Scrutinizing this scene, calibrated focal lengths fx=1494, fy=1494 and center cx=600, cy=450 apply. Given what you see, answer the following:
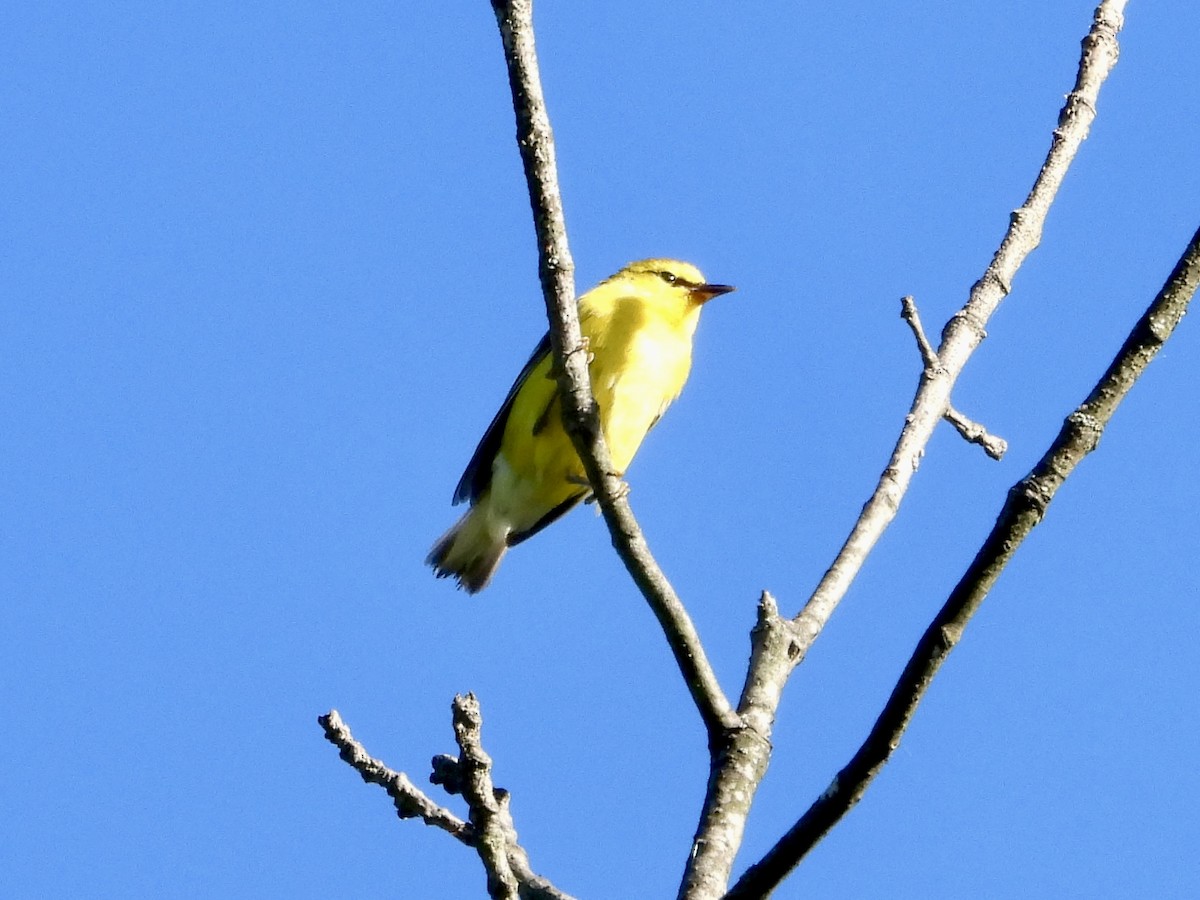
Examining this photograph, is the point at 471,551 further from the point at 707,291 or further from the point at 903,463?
the point at 903,463

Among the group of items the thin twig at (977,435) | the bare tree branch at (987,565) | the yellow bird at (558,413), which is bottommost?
the bare tree branch at (987,565)

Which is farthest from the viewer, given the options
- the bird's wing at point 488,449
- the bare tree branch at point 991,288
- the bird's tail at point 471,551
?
the bird's tail at point 471,551

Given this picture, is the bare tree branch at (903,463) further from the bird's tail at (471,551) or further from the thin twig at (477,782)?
the bird's tail at (471,551)

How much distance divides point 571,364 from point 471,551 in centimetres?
398

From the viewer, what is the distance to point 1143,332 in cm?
254

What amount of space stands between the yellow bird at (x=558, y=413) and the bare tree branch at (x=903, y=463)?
84.0 inches

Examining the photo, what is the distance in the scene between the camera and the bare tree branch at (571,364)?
321 centimetres

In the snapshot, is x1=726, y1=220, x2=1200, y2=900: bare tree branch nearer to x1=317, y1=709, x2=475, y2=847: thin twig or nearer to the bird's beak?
x1=317, y1=709, x2=475, y2=847: thin twig

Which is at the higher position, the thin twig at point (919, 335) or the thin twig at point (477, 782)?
the thin twig at point (919, 335)

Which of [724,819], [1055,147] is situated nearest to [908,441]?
[1055,147]

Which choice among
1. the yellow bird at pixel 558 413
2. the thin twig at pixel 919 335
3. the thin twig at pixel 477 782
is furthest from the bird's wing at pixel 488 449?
the thin twig at pixel 477 782

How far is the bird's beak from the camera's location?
23.9 ft

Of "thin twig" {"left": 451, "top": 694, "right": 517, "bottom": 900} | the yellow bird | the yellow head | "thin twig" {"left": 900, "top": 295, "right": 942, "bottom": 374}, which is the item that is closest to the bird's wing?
the yellow bird

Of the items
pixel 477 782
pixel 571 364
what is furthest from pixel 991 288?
pixel 477 782
